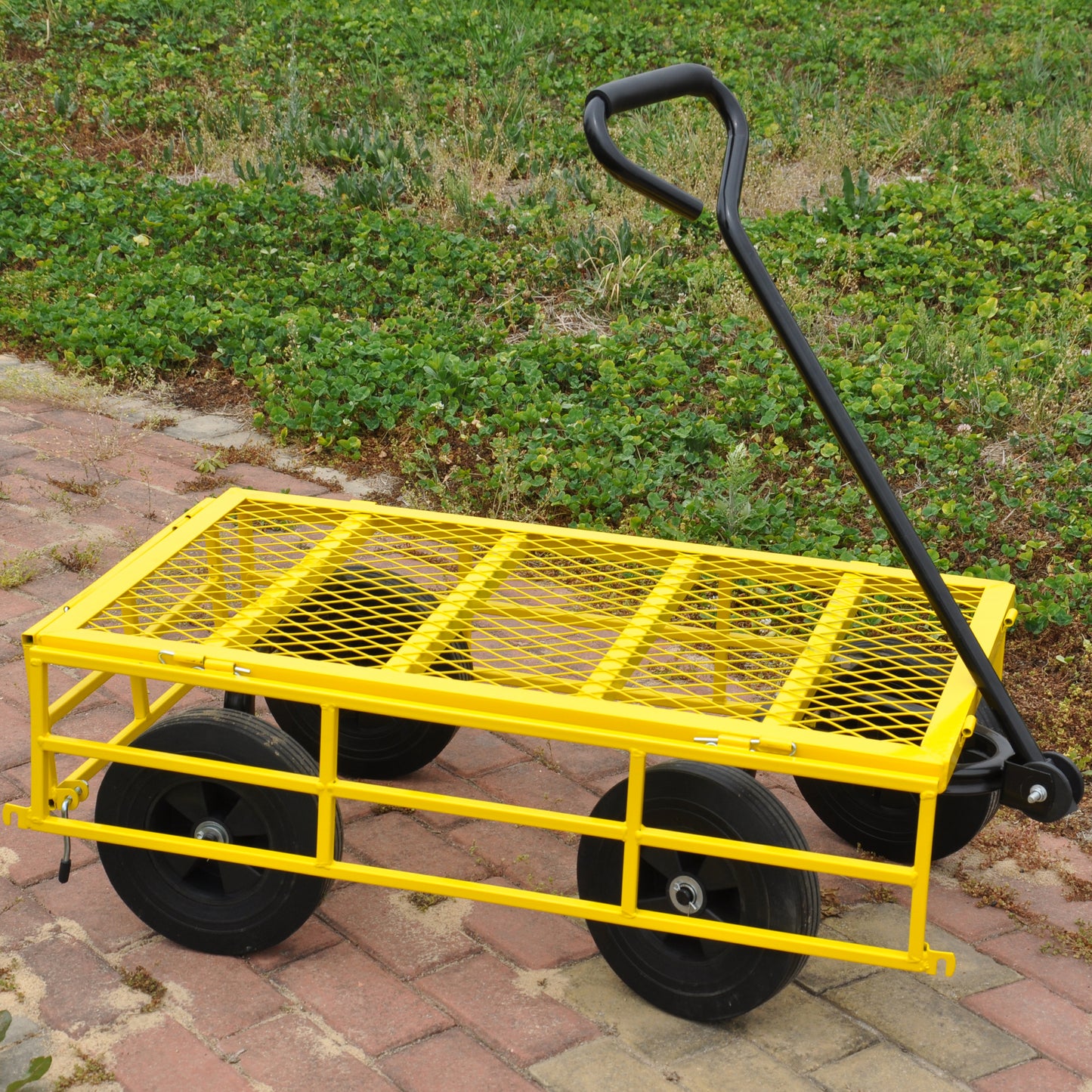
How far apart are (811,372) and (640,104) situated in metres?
0.60

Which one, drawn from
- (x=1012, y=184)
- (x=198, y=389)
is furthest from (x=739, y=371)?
(x=1012, y=184)

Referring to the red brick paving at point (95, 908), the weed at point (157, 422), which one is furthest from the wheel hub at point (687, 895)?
the weed at point (157, 422)

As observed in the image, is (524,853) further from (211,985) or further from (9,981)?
(9,981)

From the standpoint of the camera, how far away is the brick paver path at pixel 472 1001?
2.66 metres

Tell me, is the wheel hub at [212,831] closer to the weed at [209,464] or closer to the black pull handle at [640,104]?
the black pull handle at [640,104]

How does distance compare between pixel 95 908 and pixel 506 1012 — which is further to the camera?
pixel 95 908

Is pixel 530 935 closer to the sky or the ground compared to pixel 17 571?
closer to the ground

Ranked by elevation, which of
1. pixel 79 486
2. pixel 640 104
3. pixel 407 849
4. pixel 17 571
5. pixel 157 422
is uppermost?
pixel 640 104

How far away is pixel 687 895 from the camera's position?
9.02 ft

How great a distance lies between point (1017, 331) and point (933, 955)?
4.06m

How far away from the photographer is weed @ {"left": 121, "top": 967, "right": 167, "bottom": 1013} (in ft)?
9.27

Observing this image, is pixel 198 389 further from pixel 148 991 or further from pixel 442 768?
pixel 148 991

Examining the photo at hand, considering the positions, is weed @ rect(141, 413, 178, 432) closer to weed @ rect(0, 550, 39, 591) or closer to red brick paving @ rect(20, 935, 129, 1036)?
weed @ rect(0, 550, 39, 591)

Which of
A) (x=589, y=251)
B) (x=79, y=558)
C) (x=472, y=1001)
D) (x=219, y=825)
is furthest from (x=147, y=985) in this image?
(x=589, y=251)
